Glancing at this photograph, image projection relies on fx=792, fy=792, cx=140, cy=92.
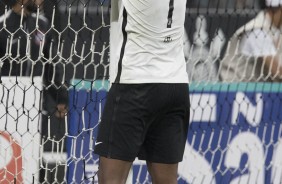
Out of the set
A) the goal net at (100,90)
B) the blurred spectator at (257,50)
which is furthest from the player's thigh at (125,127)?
the blurred spectator at (257,50)

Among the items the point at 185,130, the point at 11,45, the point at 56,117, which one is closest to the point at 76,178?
the point at 56,117

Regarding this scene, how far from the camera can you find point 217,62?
13.8 ft

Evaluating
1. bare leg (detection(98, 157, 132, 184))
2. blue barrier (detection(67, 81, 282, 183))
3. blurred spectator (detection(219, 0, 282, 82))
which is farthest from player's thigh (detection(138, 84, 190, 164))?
blurred spectator (detection(219, 0, 282, 82))

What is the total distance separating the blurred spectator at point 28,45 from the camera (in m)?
3.63

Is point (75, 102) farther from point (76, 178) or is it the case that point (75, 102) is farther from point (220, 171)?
point (220, 171)

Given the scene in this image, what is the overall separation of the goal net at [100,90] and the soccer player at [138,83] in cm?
22

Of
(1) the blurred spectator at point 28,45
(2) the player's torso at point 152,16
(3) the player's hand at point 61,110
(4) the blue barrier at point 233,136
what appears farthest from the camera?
(4) the blue barrier at point 233,136

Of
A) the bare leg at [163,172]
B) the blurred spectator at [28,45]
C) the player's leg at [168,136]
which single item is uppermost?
the blurred spectator at [28,45]

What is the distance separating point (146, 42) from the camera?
2900 millimetres

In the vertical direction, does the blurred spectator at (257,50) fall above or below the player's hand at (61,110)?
above

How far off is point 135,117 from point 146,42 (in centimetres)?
28

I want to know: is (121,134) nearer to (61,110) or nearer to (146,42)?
(146,42)

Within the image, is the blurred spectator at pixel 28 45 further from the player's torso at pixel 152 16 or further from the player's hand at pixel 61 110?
the player's torso at pixel 152 16

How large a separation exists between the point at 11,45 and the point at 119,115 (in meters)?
1.00
